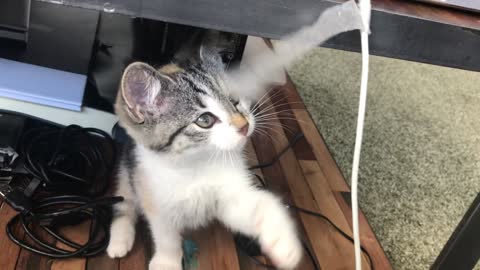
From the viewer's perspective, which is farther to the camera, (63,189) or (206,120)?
(63,189)

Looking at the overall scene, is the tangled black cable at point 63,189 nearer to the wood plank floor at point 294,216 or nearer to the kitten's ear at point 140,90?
the wood plank floor at point 294,216

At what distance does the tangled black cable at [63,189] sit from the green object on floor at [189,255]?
7.0 inches

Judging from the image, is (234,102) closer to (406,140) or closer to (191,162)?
(191,162)

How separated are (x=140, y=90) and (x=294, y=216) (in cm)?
57

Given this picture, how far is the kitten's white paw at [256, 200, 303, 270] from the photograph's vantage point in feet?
2.45

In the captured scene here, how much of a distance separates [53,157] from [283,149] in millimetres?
673

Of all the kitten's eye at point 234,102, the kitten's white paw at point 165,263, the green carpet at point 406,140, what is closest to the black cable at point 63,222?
the kitten's white paw at point 165,263

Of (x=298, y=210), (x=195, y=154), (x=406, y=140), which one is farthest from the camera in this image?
(x=406, y=140)

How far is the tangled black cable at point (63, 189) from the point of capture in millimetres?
1015

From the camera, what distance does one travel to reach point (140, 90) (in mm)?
771

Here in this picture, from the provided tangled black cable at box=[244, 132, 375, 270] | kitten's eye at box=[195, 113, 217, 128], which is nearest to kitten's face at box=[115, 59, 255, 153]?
kitten's eye at box=[195, 113, 217, 128]

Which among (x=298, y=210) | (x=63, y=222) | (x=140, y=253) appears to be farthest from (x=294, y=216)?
(x=63, y=222)

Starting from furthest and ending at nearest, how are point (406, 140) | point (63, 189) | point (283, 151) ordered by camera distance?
point (406, 140), point (283, 151), point (63, 189)

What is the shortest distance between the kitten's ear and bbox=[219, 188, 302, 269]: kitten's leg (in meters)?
0.23
